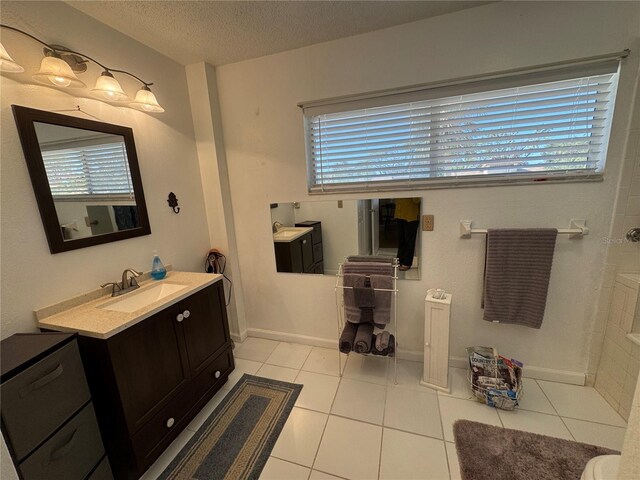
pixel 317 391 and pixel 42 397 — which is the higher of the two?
pixel 42 397

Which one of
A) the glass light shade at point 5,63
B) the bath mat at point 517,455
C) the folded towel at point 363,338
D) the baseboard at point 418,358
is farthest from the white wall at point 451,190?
the glass light shade at point 5,63

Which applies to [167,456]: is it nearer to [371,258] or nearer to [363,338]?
[363,338]

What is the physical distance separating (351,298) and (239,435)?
109 centimetres

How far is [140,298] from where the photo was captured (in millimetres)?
1638

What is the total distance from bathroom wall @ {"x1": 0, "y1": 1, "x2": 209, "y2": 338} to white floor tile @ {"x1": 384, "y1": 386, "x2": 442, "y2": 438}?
1.84m

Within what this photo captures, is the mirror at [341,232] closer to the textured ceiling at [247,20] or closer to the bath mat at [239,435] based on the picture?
the bath mat at [239,435]

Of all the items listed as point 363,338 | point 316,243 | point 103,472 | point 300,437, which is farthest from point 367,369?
point 103,472

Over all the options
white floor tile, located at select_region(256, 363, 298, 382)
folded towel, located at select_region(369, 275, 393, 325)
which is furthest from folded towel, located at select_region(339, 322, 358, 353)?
white floor tile, located at select_region(256, 363, 298, 382)

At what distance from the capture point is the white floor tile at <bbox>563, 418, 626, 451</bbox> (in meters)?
1.38

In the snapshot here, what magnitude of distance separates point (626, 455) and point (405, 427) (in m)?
1.27

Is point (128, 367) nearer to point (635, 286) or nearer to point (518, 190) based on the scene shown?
point (518, 190)

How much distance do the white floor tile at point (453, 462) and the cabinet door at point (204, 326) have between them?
4.99 feet

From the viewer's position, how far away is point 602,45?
1.40 m

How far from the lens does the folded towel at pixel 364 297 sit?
6.16 ft
